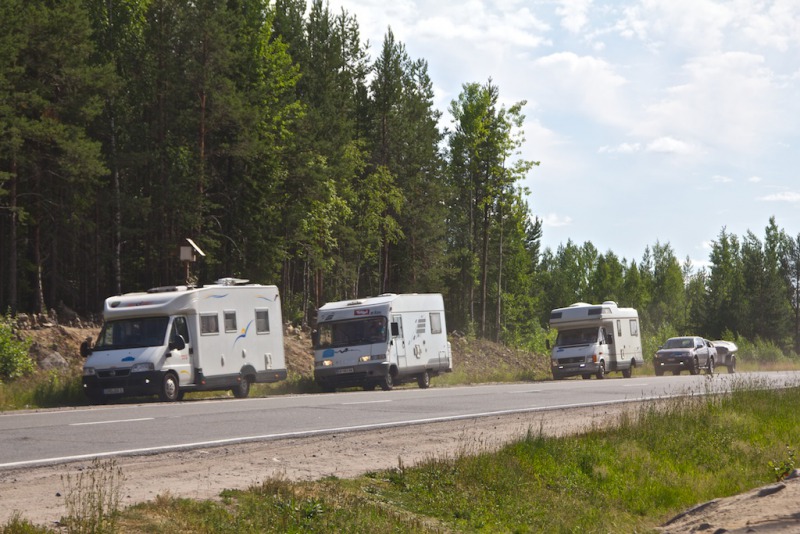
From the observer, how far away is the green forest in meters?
37.2

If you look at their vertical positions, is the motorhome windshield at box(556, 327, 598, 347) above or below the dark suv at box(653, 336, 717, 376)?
above

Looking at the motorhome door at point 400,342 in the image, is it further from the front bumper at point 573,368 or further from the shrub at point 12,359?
the front bumper at point 573,368

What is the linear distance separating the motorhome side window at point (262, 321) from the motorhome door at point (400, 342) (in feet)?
13.1

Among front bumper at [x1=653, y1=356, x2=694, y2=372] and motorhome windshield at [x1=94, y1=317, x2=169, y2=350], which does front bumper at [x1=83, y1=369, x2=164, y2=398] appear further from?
front bumper at [x1=653, y1=356, x2=694, y2=372]

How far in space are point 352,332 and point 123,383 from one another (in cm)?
827

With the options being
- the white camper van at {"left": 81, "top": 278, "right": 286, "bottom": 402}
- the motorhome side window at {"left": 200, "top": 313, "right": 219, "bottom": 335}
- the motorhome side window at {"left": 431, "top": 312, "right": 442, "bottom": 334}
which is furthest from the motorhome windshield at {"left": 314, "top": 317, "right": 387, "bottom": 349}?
the motorhome side window at {"left": 200, "top": 313, "right": 219, "bottom": 335}

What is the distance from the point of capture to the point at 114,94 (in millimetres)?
39812

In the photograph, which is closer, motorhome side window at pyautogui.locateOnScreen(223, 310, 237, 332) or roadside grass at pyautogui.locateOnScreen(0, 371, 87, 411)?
roadside grass at pyautogui.locateOnScreen(0, 371, 87, 411)

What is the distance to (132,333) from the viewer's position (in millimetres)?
23406

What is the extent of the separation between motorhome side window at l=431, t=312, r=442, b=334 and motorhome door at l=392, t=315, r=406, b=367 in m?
2.33

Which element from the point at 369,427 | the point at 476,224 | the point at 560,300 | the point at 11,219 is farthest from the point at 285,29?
the point at 560,300

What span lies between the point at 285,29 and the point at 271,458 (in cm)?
4108

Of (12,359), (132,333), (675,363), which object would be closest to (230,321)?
(132,333)

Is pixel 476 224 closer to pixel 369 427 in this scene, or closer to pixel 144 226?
pixel 144 226
